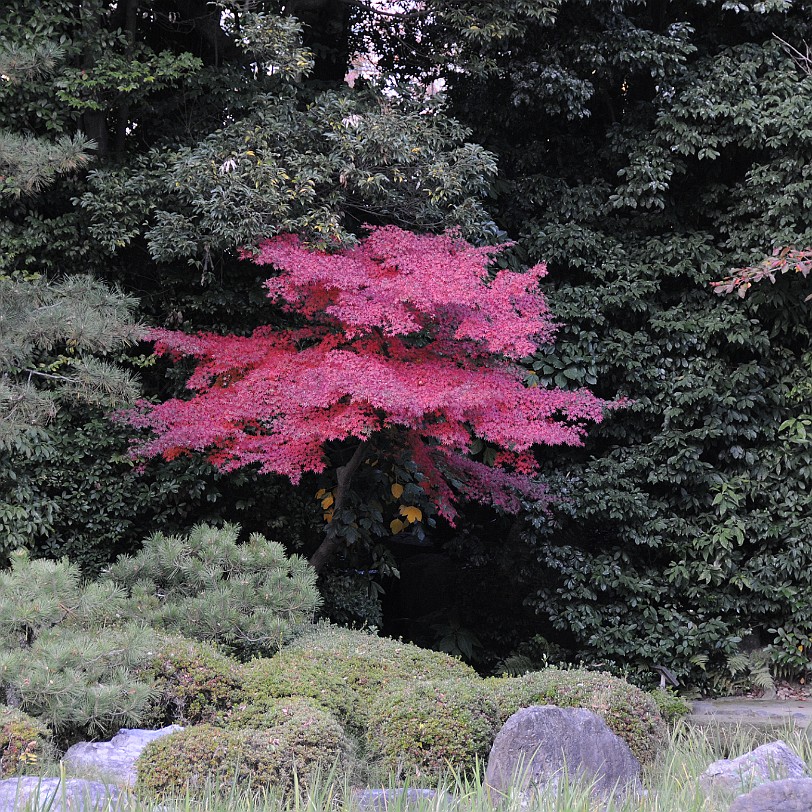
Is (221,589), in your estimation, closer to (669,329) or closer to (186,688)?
(186,688)

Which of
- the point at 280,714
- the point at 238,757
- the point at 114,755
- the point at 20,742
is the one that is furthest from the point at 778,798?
the point at 20,742

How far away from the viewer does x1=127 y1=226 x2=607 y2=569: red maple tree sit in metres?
5.05

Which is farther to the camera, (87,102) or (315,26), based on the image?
(315,26)

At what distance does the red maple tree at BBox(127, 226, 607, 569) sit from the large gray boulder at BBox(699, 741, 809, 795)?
237 centimetres

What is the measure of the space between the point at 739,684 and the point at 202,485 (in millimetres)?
4613

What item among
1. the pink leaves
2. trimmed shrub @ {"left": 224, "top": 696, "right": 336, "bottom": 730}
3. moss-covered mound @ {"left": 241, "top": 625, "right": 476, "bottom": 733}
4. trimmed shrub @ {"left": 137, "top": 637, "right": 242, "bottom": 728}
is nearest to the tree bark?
the pink leaves

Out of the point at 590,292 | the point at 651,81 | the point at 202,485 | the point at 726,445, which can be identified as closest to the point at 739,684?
the point at 726,445

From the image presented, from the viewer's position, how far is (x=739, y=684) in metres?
7.20

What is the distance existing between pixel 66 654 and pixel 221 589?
118cm

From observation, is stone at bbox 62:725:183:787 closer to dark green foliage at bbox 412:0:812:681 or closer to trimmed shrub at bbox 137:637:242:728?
trimmed shrub at bbox 137:637:242:728

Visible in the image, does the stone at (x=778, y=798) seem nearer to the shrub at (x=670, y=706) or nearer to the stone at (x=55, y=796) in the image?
the stone at (x=55, y=796)

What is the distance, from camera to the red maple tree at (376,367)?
16.6 ft

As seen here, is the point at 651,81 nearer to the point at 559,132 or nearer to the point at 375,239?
the point at 559,132

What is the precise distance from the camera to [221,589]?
5.08 m
